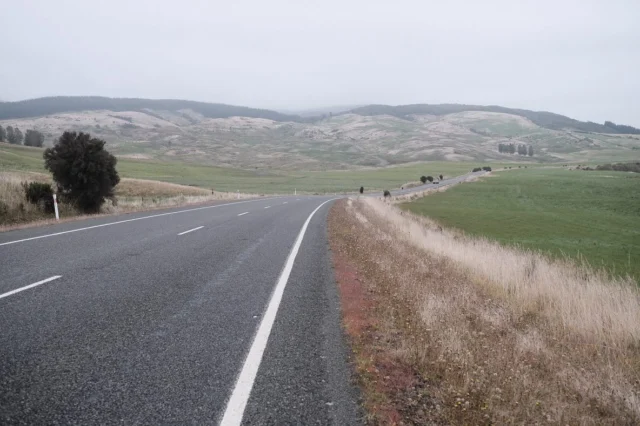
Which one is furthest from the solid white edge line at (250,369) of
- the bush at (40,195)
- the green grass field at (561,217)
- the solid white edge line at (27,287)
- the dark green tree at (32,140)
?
the dark green tree at (32,140)

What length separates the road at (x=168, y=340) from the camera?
11.2 feet

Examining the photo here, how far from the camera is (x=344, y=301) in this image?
6.56 meters

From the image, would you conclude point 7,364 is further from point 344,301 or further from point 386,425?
point 344,301

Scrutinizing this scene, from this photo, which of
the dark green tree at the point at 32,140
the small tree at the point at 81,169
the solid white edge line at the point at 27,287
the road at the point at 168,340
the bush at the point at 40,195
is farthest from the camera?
the dark green tree at the point at 32,140

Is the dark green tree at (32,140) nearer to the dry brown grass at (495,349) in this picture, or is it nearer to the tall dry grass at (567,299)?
the tall dry grass at (567,299)

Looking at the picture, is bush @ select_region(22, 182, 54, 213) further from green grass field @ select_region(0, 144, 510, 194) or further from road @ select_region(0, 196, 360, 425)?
green grass field @ select_region(0, 144, 510, 194)

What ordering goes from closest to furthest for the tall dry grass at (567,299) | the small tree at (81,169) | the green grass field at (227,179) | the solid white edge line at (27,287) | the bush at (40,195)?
the tall dry grass at (567,299), the solid white edge line at (27,287), the bush at (40,195), the small tree at (81,169), the green grass field at (227,179)

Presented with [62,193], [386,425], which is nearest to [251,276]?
[386,425]

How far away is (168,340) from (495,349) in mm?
3921

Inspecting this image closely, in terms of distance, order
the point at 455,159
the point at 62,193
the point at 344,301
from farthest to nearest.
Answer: the point at 455,159, the point at 62,193, the point at 344,301

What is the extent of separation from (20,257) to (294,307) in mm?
6676

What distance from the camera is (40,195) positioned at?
61.0 ft

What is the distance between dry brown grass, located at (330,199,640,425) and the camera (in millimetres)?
3590

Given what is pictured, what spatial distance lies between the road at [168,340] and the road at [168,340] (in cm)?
2
